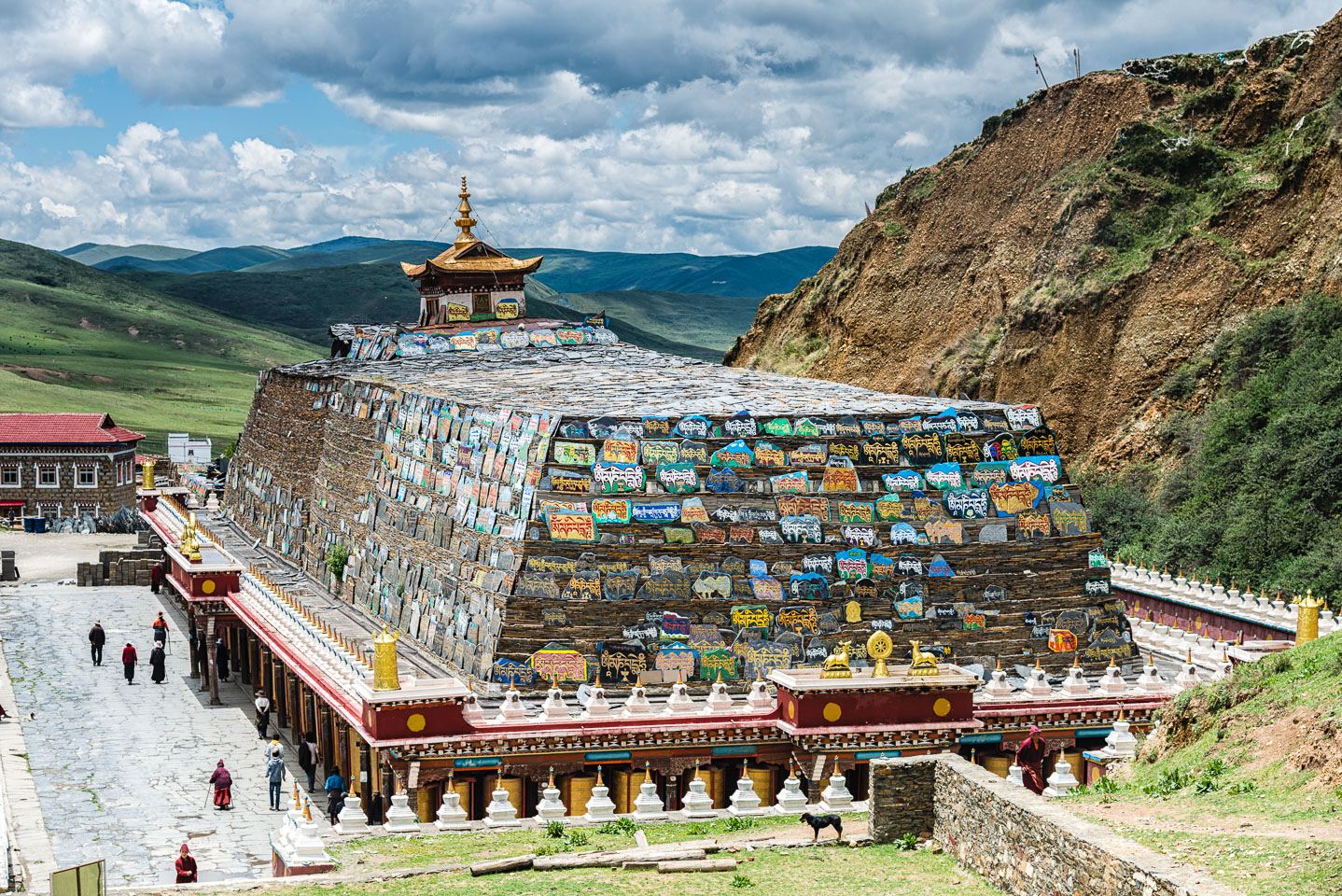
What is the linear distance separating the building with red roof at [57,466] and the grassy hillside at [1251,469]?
4400 centimetres

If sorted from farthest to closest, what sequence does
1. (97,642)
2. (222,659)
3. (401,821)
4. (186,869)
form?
(222,659) → (97,642) → (401,821) → (186,869)

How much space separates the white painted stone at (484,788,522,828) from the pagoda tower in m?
32.9

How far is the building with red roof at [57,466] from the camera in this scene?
73188mm

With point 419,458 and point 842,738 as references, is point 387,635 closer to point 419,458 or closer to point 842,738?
point 842,738

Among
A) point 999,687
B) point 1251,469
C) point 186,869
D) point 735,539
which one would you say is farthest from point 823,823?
point 1251,469

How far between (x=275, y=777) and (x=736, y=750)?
8.37 meters

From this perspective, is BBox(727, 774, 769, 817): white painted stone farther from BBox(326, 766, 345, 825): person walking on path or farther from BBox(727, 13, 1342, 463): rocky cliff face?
BBox(727, 13, 1342, 463): rocky cliff face

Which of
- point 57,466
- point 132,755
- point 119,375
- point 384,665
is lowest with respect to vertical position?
point 132,755

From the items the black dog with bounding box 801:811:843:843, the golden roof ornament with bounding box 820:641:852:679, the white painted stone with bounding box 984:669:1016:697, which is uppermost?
the golden roof ornament with bounding box 820:641:852:679

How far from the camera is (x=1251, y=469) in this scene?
152ft

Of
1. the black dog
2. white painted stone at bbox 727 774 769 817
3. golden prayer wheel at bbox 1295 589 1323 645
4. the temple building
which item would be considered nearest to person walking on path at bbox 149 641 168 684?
the temple building

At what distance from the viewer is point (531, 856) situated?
19.9 metres

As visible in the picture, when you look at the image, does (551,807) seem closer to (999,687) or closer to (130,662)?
(999,687)

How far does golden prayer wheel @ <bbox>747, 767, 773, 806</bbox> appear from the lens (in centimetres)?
2683
